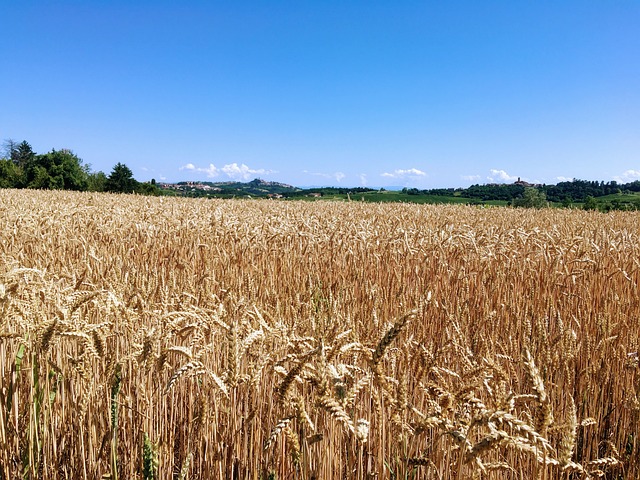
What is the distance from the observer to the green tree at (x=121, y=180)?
48.6 meters

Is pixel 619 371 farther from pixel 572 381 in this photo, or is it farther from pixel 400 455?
pixel 400 455

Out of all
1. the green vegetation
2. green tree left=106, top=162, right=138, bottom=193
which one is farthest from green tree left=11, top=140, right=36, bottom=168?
green tree left=106, top=162, right=138, bottom=193

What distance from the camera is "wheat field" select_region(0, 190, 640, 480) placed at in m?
1.58

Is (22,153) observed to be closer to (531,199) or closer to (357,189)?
(357,189)

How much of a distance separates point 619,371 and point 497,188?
2500 inches

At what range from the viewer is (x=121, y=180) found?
161ft

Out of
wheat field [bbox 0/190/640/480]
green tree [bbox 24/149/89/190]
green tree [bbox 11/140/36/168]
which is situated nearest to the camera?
wheat field [bbox 0/190/640/480]

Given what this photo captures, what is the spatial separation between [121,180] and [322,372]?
52.7 meters

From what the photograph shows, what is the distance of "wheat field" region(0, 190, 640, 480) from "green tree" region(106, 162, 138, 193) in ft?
153

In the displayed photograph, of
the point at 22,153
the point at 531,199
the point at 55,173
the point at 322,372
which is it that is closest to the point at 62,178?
the point at 55,173

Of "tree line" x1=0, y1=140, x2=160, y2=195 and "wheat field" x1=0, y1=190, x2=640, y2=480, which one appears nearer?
"wheat field" x1=0, y1=190, x2=640, y2=480

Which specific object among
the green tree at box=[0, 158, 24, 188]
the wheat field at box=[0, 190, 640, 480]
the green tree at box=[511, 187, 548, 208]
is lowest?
the wheat field at box=[0, 190, 640, 480]

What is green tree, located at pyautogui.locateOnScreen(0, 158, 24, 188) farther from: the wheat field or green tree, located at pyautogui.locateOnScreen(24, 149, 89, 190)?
the wheat field

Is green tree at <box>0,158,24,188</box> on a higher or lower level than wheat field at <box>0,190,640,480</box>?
higher
